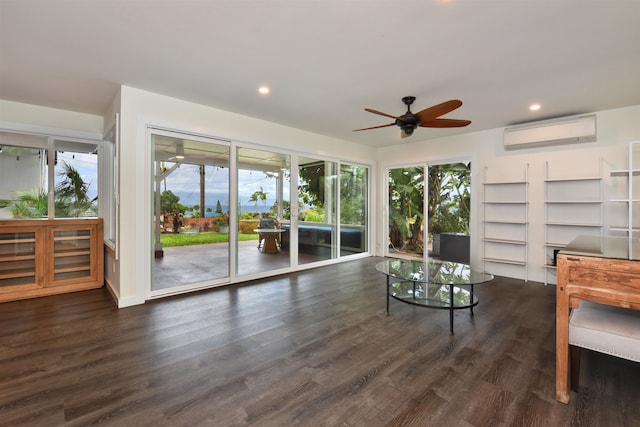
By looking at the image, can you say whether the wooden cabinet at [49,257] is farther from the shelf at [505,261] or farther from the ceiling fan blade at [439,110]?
the shelf at [505,261]

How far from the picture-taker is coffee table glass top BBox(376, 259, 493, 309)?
283 centimetres

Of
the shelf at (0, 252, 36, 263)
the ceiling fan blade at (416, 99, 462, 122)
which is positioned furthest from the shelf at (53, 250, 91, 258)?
the ceiling fan blade at (416, 99, 462, 122)

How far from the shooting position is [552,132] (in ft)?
13.1

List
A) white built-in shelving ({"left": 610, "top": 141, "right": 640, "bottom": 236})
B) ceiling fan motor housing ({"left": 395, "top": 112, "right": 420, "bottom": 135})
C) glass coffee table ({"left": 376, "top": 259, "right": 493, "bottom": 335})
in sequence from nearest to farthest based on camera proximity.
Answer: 1. glass coffee table ({"left": 376, "top": 259, "right": 493, "bottom": 335})
2. ceiling fan motor housing ({"left": 395, "top": 112, "right": 420, "bottom": 135})
3. white built-in shelving ({"left": 610, "top": 141, "right": 640, "bottom": 236})

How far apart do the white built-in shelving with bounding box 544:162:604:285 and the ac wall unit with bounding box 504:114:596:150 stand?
1.50ft

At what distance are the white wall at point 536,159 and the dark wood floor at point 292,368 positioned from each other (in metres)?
1.73

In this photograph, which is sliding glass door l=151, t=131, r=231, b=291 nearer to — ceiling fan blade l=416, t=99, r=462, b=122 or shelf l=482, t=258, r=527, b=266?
ceiling fan blade l=416, t=99, r=462, b=122

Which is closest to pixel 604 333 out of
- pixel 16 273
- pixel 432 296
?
pixel 432 296

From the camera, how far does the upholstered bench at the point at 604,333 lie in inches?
57.4

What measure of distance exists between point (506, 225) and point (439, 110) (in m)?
2.96

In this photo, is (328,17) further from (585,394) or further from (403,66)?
(585,394)

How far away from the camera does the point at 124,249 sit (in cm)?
319

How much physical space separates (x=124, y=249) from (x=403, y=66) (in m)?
3.62

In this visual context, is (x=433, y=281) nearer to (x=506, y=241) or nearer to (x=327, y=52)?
(x=327, y=52)
